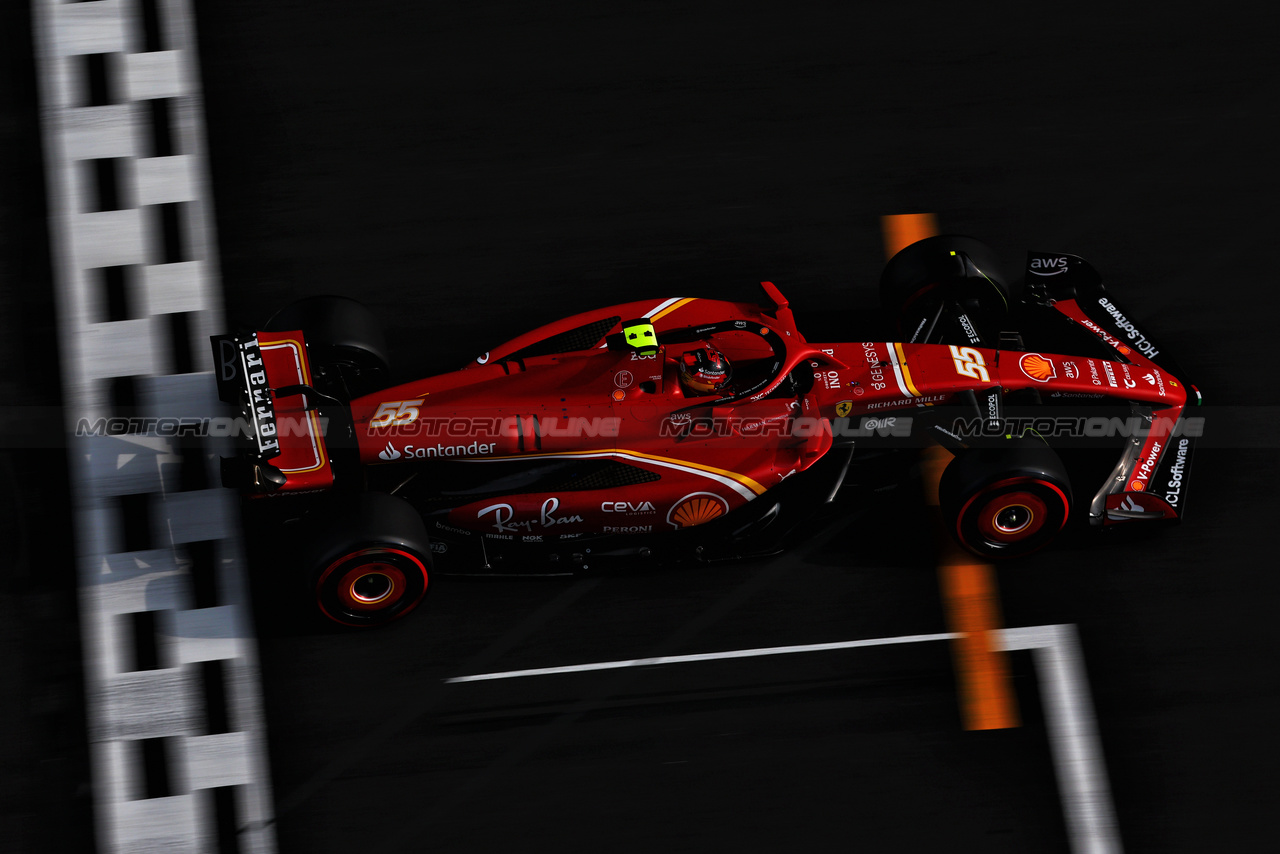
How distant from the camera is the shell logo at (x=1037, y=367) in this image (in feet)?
25.3

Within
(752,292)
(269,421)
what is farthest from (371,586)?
(752,292)

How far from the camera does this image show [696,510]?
749 centimetres

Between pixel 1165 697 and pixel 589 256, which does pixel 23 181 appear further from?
pixel 1165 697

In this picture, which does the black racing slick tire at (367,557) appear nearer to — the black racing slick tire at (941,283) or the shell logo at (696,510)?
the shell logo at (696,510)

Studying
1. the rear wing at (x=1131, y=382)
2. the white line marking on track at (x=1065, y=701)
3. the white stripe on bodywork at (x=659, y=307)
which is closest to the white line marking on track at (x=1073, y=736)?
the white line marking on track at (x=1065, y=701)

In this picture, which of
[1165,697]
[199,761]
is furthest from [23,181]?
[1165,697]

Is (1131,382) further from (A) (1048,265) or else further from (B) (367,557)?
(B) (367,557)

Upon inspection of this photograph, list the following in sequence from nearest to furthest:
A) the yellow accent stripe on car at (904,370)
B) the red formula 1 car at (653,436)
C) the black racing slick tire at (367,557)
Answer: the black racing slick tire at (367,557) → the red formula 1 car at (653,436) → the yellow accent stripe on car at (904,370)

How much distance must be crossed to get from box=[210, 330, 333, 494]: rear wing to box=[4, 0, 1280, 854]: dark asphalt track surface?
127 centimetres

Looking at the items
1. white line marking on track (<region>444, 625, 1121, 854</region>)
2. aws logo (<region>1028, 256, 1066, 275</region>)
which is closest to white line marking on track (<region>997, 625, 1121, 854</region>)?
white line marking on track (<region>444, 625, 1121, 854</region>)

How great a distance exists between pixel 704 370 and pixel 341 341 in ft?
7.87

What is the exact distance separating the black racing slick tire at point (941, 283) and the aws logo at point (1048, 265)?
0.30 meters

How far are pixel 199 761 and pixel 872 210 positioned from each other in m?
6.48

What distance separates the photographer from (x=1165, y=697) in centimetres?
733
